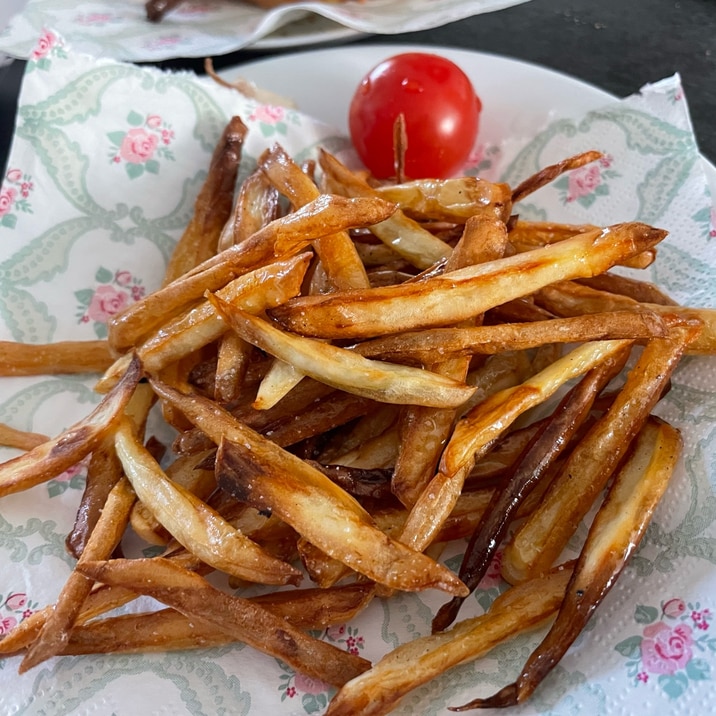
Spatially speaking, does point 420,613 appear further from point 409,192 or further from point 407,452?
point 409,192

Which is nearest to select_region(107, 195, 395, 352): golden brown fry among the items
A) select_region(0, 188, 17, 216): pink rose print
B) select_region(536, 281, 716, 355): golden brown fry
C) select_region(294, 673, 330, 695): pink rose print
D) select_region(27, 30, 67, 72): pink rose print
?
select_region(536, 281, 716, 355): golden brown fry

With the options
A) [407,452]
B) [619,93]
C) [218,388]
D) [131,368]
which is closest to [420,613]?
[407,452]

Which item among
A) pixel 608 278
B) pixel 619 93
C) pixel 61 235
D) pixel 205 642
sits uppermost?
pixel 619 93

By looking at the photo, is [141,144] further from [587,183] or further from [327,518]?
[327,518]

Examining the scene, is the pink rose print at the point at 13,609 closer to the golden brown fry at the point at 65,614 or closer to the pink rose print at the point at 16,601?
the pink rose print at the point at 16,601

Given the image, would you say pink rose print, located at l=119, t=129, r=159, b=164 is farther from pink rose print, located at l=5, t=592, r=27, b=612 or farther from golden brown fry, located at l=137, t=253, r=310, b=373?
pink rose print, located at l=5, t=592, r=27, b=612

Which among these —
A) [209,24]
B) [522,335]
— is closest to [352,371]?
[522,335]

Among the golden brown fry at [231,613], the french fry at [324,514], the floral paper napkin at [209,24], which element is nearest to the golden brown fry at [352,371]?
the french fry at [324,514]
